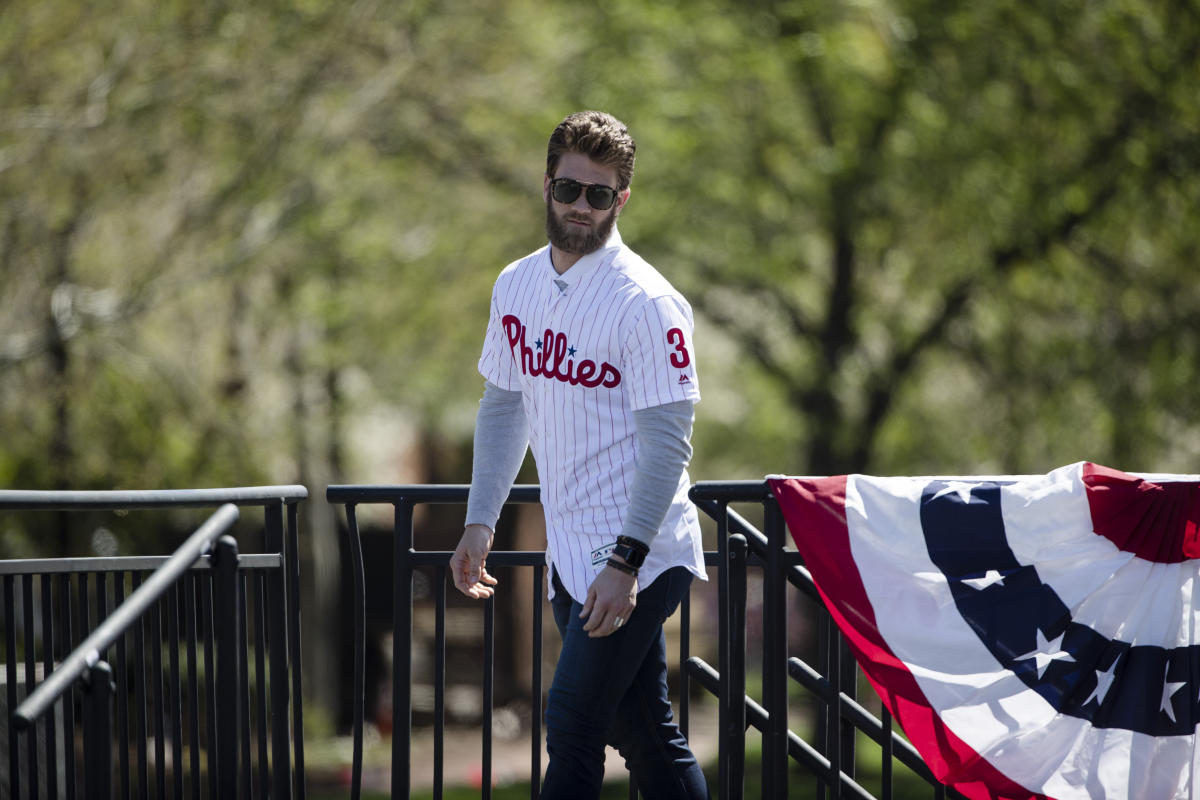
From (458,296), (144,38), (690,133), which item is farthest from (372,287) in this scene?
(144,38)

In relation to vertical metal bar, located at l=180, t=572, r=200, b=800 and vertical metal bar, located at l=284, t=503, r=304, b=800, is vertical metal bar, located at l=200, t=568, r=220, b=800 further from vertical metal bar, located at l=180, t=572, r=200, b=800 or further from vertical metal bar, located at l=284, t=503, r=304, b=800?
vertical metal bar, located at l=284, t=503, r=304, b=800

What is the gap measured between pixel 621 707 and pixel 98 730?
53.8 inches

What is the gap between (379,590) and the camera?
89.0 ft

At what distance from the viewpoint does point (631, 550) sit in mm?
3426

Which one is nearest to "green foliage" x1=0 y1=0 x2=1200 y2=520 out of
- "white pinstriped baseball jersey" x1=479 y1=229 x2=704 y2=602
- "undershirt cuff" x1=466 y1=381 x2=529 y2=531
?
"undershirt cuff" x1=466 y1=381 x2=529 y2=531

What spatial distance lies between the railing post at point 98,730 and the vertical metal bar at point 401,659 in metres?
1.27

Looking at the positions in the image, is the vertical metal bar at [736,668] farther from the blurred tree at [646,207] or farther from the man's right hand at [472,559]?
the blurred tree at [646,207]

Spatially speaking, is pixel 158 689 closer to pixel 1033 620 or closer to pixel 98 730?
pixel 98 730

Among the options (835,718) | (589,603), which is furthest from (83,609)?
(835,718)

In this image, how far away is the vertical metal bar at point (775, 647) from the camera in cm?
418

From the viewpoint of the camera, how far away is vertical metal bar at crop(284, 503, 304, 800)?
4.44 meters

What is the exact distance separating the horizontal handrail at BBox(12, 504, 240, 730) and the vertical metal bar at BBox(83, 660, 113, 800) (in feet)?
0.13

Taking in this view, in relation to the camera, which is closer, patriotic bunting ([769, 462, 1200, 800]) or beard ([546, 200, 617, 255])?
beard ([546, 200, 617, 255])

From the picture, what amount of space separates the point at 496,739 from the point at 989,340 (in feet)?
39.5
